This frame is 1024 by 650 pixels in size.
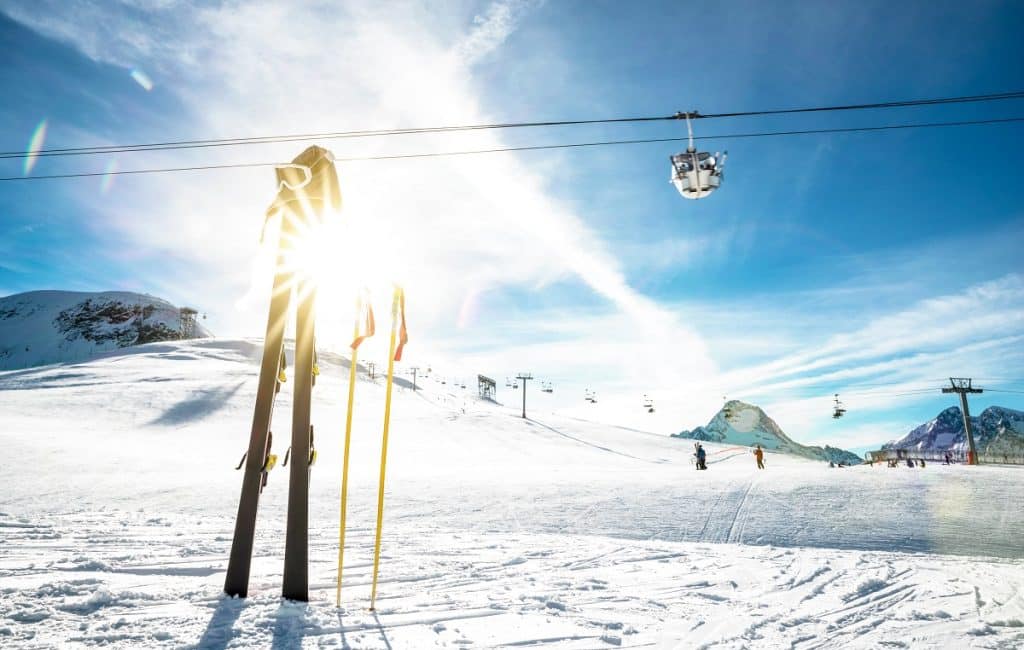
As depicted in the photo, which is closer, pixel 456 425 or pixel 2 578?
pixel 2 578

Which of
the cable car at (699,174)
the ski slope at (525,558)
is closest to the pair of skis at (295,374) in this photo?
the ski slope at (525,558)

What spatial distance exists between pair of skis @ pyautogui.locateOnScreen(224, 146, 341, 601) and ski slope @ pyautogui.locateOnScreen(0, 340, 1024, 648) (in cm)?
38

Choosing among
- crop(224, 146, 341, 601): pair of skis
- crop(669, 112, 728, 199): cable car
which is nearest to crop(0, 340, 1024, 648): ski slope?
crop(224, 146, 341, 601): pair of skis

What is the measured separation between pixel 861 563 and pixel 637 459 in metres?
35.6

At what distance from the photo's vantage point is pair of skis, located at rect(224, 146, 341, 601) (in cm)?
480

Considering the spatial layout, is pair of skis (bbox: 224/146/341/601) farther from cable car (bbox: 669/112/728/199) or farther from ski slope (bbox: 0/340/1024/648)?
cable car (bbox: 669/112/728/199)

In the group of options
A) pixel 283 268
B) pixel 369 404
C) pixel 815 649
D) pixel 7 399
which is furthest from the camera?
pixel 369 404

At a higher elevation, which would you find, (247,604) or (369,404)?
(369,404)

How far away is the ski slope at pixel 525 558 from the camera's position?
13.6 feet

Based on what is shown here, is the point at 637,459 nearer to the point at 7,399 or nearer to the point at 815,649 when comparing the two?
the point at 815,649

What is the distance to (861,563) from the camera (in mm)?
7223

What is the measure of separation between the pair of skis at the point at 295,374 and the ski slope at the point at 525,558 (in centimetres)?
38

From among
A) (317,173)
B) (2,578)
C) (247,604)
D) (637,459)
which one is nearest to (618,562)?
(247,604)

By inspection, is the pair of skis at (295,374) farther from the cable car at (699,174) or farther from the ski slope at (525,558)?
the cable car at (699,174)
